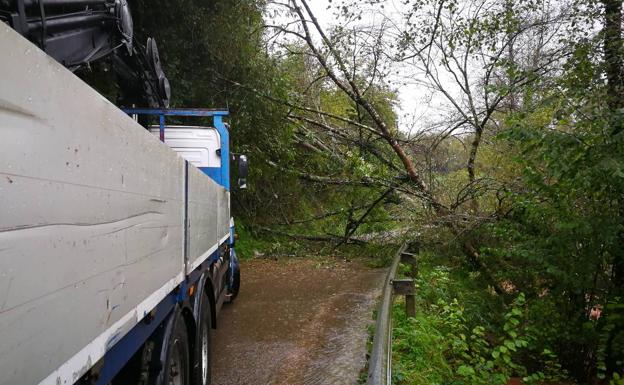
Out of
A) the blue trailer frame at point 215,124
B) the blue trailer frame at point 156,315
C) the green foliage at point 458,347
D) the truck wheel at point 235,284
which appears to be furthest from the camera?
the truck wheel at point 235,284

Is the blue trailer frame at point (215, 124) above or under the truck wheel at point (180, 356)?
above

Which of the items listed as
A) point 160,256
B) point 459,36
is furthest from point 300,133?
point 160,256

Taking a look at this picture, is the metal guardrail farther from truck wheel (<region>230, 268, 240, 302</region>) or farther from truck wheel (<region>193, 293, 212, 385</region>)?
truck wheel (<region>230, 268, 240, 302</region>)

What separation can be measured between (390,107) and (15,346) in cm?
1686

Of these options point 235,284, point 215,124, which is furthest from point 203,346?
point 235,284

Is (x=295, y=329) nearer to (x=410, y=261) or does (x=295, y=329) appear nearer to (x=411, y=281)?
(x=411, y=281)

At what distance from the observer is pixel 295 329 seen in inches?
270

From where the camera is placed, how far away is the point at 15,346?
125 centimetres

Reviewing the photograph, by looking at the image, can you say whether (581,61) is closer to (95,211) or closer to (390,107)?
(95,211)

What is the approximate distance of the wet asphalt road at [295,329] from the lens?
5.23 metres

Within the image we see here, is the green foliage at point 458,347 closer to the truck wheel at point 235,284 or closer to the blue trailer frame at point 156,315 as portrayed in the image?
the blue trailer frame at point 156,315

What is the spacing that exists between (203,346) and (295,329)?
268 centimetres

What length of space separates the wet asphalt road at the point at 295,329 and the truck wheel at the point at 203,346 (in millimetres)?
781

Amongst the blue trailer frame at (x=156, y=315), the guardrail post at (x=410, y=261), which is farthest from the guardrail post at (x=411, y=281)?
the blue trailer frame at (x=156, y=315)
